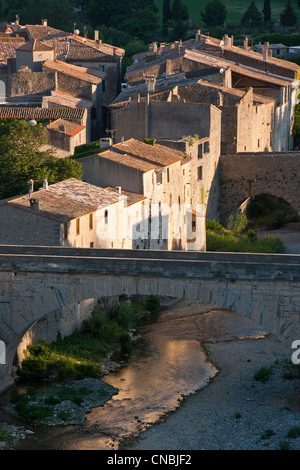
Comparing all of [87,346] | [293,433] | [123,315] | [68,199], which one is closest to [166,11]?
[68,199]

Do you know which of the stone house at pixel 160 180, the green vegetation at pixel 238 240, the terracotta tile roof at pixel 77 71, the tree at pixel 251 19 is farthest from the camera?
the tree at pixel 251 19

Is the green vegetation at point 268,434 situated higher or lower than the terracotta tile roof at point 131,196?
lower

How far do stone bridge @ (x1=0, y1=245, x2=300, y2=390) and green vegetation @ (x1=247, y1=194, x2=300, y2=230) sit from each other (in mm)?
23050

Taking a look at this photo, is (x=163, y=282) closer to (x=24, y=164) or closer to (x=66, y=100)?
(x=24, y=164)

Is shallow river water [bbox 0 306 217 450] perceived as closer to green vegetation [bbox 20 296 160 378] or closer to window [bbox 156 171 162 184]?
green vegetation [bbox 20 296 160 378]

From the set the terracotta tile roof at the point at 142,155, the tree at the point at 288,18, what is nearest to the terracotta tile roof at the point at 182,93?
the terracotta tile roof at the point at 142,155

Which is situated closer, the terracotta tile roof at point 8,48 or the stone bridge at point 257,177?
the stone bridge at point 257,177

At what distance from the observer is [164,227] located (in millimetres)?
39688

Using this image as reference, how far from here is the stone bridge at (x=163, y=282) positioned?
2530 cm

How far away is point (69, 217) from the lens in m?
31.9

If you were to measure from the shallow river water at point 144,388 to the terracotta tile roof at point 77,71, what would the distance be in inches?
1059

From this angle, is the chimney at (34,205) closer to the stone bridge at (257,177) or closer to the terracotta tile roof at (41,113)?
the stone bridge at (257,177)

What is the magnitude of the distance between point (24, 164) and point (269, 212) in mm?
16859

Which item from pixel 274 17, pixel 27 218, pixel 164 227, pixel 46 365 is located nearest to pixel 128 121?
pixel 164 227
